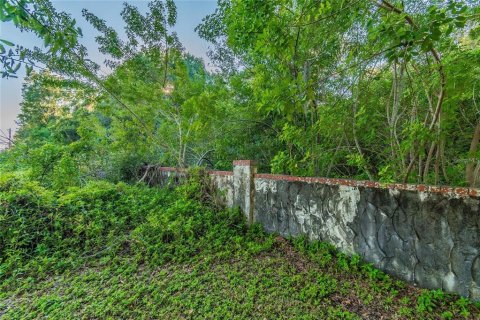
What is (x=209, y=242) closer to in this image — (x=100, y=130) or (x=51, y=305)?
(x=51, y=305)

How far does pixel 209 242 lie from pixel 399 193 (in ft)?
8.56

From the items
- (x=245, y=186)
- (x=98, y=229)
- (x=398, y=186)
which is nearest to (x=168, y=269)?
(x=98, y=229)

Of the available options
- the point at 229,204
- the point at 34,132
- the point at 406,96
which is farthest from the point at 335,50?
the point at 34,132

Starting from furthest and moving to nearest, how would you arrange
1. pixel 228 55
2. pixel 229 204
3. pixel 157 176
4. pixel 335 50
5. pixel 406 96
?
pixel 157 176 < pixel 228 55 < pixel 229 204 < pixel 335 50 < pixel 406 96

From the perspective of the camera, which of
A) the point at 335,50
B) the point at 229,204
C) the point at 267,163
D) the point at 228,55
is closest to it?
the point at 335,50

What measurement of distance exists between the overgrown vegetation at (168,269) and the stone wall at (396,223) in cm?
16

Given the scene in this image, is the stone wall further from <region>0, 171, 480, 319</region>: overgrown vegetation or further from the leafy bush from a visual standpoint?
the leafy bush

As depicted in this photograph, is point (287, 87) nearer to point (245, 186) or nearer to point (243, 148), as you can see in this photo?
point (245, 186)

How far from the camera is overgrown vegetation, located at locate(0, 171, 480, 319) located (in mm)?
2121

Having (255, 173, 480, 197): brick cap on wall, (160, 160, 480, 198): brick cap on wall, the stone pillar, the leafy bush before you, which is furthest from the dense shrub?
(255, 173, 480, 197): brick cap on wall

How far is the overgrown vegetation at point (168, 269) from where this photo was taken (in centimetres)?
212

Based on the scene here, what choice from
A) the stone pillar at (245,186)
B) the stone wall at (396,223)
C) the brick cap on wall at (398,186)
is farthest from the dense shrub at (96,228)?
the brick cap on wall at (398,186)

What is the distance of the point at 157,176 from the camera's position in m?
7.31

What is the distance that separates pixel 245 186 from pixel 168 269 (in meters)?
1.90
